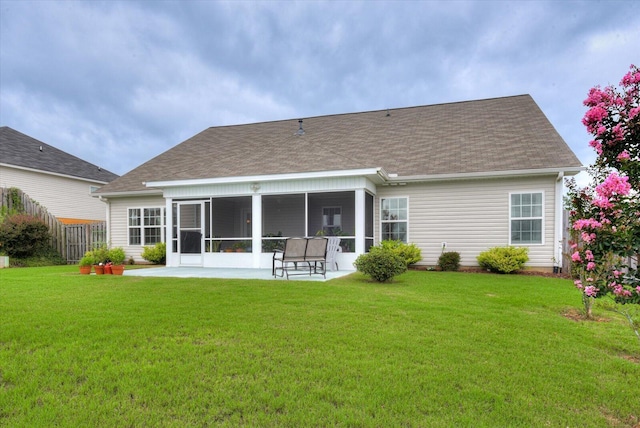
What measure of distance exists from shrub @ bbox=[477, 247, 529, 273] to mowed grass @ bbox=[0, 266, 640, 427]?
4.72 m

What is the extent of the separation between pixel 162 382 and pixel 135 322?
2026 millimetres

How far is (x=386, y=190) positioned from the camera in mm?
12727

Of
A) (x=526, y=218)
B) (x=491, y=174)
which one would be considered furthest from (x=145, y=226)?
(x=526, y=218)

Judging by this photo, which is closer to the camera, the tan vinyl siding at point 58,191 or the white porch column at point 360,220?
the white porch column at point 360,220

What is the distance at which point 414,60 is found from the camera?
20391mm

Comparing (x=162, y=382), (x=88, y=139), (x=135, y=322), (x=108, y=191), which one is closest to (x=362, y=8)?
(x=108, y=191)

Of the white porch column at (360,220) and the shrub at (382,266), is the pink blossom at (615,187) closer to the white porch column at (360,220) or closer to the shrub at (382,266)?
the shrub at (382,266)

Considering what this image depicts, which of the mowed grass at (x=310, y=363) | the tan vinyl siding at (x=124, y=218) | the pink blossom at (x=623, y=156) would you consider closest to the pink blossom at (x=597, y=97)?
the pink blossom at (x=623, y=156)

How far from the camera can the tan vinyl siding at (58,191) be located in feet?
62.8

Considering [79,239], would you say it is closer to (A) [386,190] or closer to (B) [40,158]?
(B) [40,158]

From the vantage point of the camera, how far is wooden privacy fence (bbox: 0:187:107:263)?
52.2 feet

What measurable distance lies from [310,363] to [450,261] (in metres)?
9.15

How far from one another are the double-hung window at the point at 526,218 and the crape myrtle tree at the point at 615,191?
926 cm

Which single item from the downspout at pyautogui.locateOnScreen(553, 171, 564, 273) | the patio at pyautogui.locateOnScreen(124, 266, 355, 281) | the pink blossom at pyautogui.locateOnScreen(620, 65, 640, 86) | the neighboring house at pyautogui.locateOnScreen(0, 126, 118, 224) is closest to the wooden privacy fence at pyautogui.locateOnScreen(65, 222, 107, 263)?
the neighboring house at pyautogui.locateOnScreen(0, 126, 118, 224)
